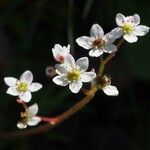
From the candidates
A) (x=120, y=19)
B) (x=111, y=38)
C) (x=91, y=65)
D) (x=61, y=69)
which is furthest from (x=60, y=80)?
(x=91, y=65)

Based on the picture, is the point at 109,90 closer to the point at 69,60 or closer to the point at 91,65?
the point at 69,60

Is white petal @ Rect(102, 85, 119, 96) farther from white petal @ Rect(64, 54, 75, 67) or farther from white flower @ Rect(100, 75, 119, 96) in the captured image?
white petal @ Rect(64, 54, 75, 67)

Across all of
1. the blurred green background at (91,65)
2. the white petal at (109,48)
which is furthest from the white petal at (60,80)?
the blurred green background at (91,65)

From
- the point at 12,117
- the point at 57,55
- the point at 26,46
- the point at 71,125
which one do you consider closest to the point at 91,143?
the point at 71,125

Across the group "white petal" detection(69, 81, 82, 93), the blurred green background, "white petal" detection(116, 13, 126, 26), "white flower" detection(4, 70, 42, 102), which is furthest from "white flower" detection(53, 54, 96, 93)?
the blurred green background

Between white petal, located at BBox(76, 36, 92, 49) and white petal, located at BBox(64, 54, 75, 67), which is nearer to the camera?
white petal, located at BBox(64, 54, 75, 67)

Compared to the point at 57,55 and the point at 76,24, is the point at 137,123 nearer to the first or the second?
the point at 76,24
